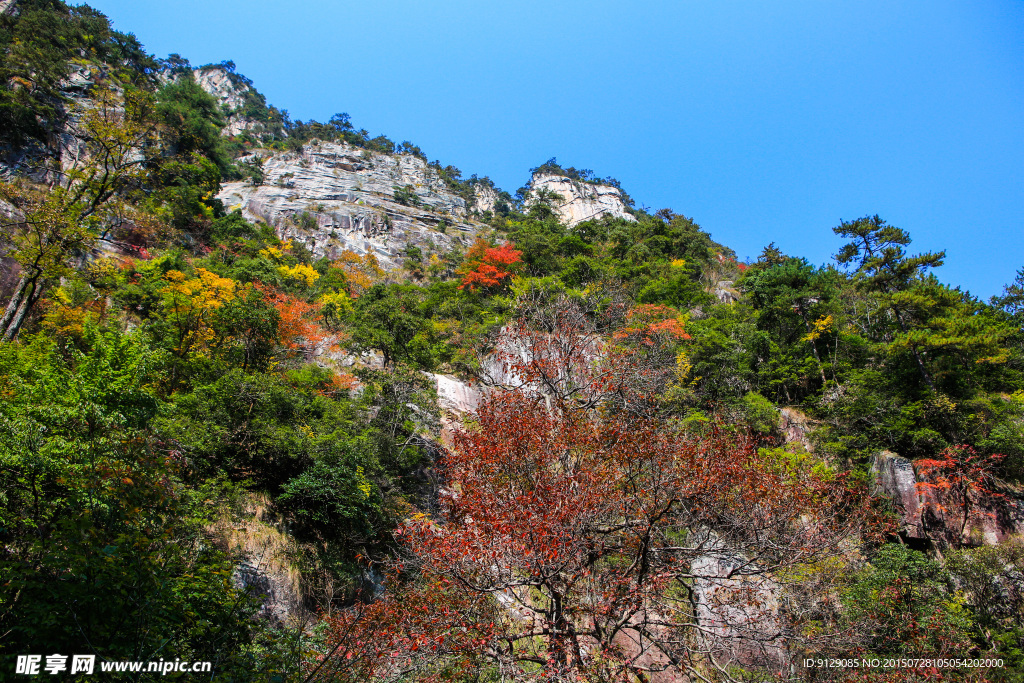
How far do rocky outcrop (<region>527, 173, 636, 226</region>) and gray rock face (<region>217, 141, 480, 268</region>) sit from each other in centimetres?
1547

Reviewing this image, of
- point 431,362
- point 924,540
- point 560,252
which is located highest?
point 560,252

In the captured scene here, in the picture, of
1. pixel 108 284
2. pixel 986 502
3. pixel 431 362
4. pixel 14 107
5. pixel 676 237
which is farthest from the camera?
pixel 676 237

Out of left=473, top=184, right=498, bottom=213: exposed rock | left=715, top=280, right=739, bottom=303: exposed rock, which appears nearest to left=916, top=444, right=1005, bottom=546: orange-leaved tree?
left=715, top=280, right=739, bottom=303: exposed rock

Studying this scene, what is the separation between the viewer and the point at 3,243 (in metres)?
13.7

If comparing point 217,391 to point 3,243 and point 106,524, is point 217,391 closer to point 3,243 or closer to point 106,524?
point 106,524

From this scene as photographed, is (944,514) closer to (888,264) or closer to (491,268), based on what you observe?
(888,264)

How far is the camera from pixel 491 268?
948 inches

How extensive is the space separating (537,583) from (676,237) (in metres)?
31.0

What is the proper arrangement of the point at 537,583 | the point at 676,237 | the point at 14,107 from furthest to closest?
the point at 676,237 < the point at 14,107 < the point at 537,583

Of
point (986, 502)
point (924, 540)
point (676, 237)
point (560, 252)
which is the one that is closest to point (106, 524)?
point (924, 540)

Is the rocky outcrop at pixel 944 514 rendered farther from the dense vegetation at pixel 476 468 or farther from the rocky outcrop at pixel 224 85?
the rocky outcrop at pixel 224 85

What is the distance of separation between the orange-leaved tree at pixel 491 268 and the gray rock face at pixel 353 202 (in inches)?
839

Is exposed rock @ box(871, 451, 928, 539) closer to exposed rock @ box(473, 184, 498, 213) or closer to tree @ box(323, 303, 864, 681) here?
tree @ box(323, 303, 864, 681)

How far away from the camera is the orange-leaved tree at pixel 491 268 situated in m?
24.0
